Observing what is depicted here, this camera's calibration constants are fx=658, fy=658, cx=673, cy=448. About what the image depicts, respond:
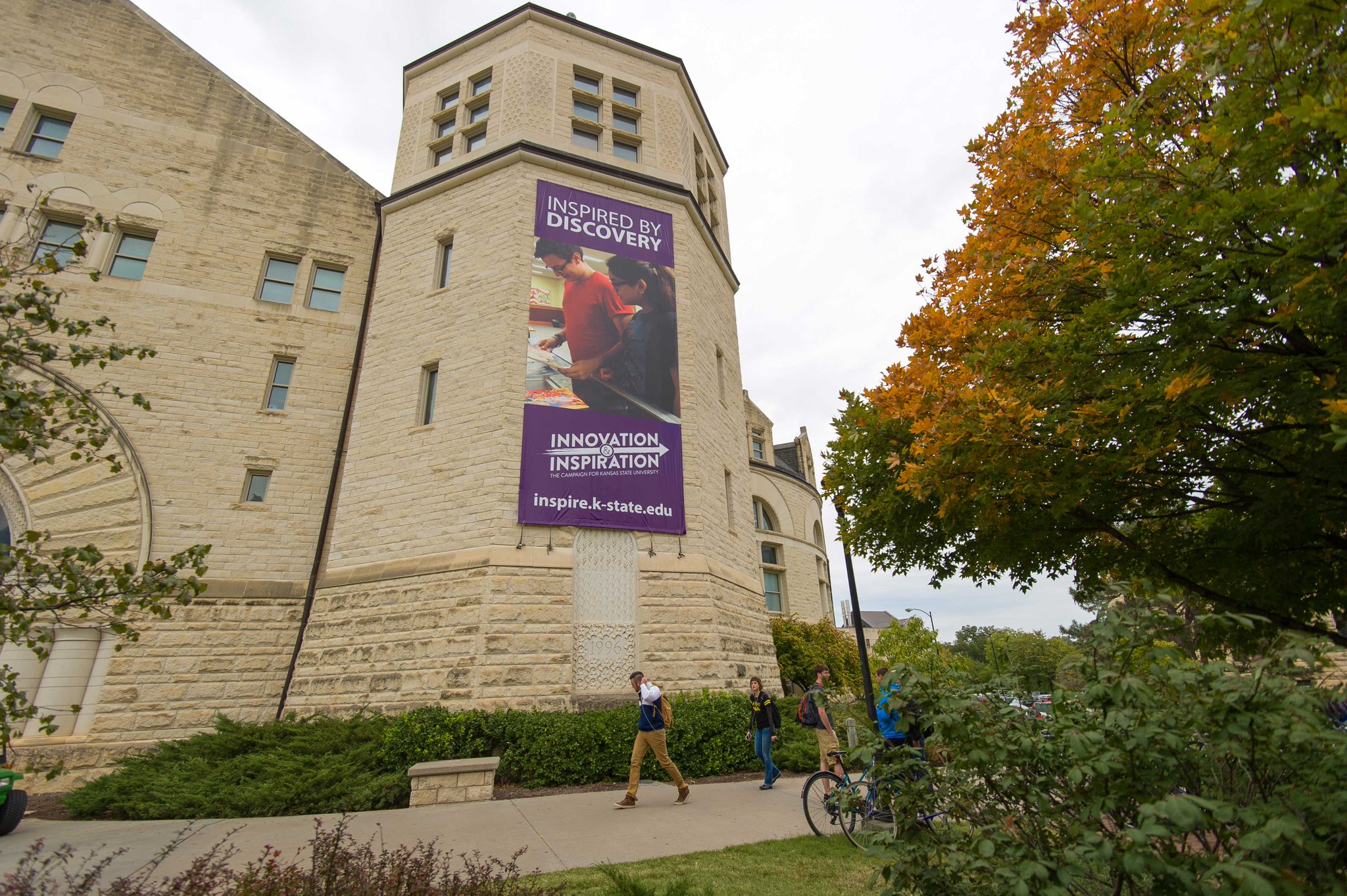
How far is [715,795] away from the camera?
9055 mm

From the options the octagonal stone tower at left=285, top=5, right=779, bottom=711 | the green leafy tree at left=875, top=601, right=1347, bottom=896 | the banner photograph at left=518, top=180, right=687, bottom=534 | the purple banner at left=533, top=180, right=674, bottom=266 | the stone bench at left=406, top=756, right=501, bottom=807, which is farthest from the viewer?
the purple banner at left=533, top=180, right=674, bottom=266

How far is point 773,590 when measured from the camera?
28.2m

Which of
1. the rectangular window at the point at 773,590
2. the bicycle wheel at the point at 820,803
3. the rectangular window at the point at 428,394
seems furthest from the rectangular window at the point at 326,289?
the rectangular window at the point at 773,590

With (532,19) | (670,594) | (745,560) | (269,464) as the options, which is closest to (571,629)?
(670,594)

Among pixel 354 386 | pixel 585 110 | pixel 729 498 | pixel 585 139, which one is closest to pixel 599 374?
pixel 729 498

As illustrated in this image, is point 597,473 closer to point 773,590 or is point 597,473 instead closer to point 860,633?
point 860,633

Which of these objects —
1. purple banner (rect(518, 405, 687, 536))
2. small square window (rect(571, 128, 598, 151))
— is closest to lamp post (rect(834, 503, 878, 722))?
purple banner (rect(518, 405, 687, 536))

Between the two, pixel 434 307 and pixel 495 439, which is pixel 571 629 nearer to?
pixel 495 439

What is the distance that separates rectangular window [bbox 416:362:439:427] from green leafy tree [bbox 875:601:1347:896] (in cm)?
1264

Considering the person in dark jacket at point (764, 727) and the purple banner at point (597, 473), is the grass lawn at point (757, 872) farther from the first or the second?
the purple banner at point (597, 473)

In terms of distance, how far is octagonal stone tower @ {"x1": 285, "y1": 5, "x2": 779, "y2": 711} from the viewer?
11914 millimetres

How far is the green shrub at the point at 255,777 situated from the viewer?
26.8ft

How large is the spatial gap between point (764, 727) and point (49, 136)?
2210 centimetres

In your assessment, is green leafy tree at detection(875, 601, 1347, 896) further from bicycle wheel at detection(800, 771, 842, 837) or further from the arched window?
the arched window
